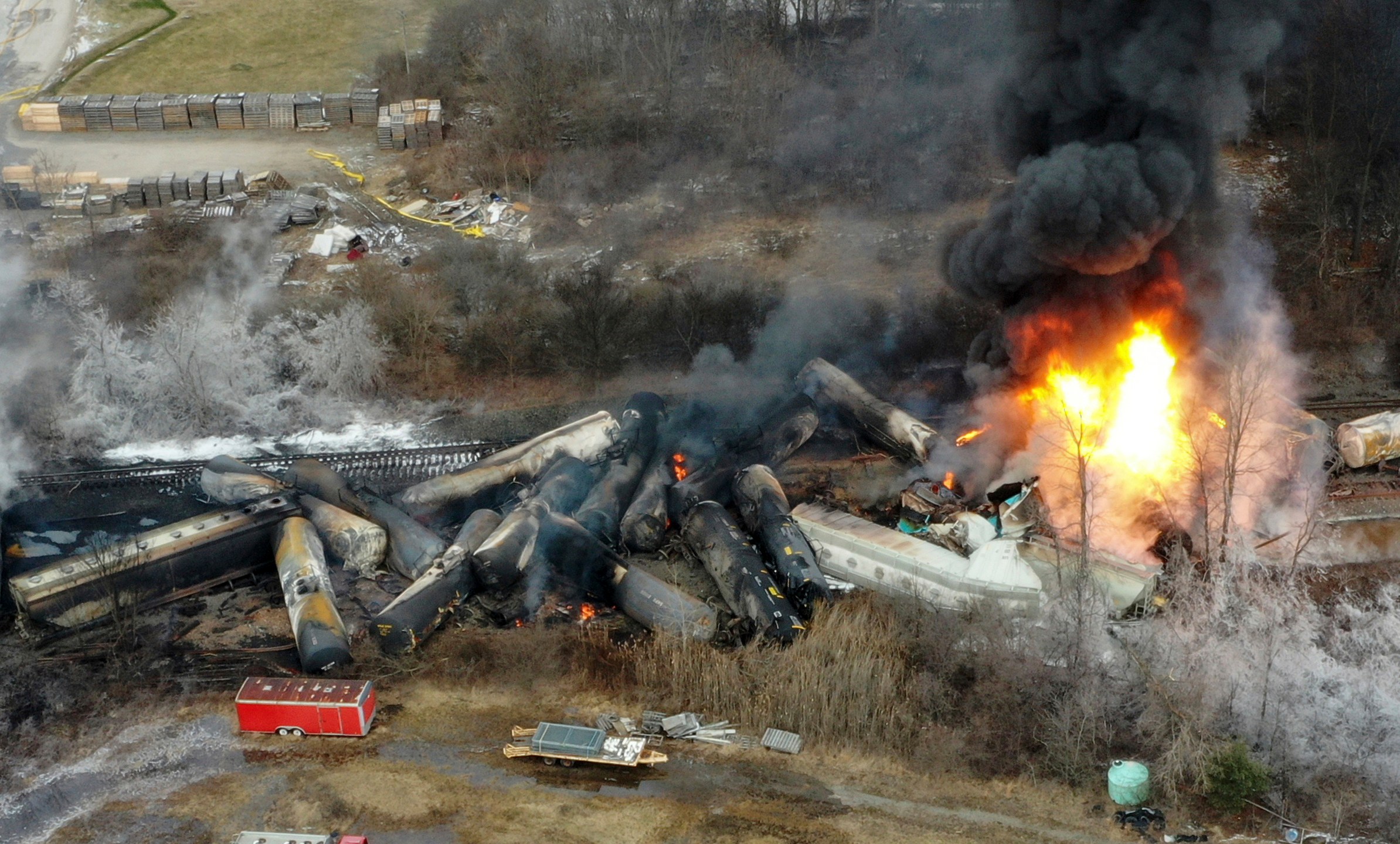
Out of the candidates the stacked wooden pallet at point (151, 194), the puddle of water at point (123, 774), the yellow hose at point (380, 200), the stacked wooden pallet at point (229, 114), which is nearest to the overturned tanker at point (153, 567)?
the puddle of water at point (123, 774)

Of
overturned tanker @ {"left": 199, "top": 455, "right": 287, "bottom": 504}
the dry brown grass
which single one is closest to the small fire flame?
the dry brown grass

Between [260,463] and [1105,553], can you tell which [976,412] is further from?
[260,463]

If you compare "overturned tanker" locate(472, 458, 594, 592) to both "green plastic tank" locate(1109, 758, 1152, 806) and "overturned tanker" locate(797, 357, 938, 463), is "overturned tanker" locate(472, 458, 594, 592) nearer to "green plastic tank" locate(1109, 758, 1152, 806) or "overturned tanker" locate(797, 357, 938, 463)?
"overturned tanker" locate(797, 357, 938, 463)

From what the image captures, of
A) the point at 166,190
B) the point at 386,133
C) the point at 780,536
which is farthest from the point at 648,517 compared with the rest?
the point at 386,133

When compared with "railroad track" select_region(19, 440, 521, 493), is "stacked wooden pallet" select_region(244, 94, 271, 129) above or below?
above

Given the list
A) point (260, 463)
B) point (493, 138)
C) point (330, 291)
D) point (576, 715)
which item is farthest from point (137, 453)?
point (493, 138)
